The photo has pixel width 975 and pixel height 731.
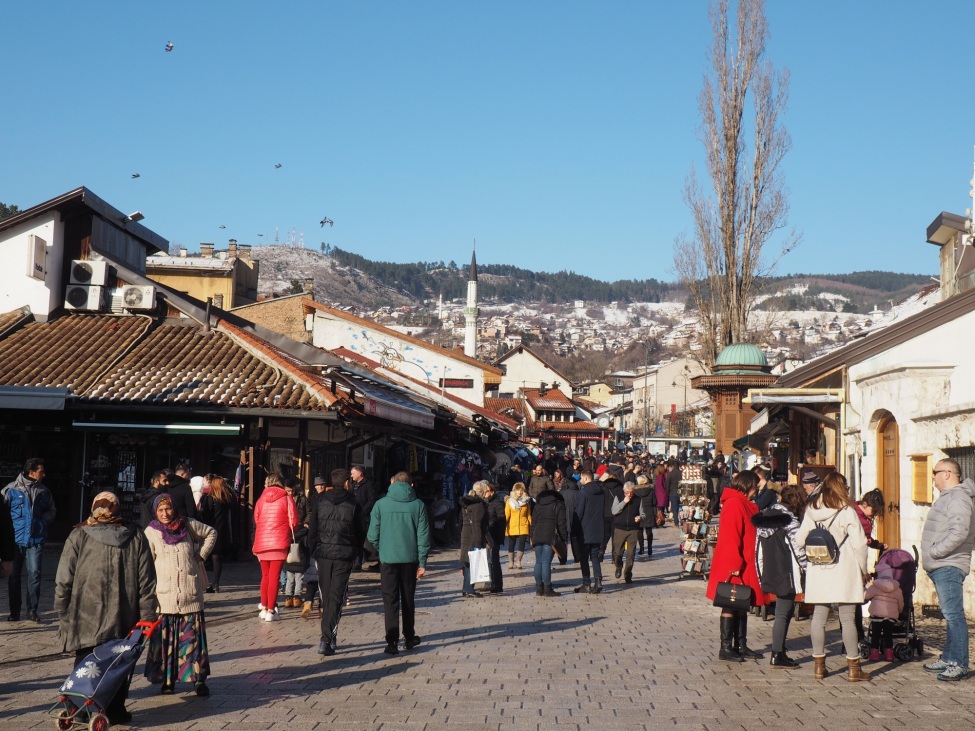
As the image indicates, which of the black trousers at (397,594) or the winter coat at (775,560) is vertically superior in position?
the winter coat at (775,560)

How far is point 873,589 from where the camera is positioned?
10.2 m

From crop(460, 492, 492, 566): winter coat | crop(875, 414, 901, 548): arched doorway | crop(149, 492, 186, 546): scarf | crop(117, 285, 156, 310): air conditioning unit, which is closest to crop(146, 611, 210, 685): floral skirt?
crop(149, 492, 186, 546): scarf

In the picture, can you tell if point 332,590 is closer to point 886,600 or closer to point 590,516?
point 886,600

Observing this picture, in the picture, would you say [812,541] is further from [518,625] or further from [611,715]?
[518,625]

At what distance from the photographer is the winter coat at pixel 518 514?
20.0 meters

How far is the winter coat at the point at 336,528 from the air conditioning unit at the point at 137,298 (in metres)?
13.0

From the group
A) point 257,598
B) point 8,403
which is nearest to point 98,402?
point 8,403

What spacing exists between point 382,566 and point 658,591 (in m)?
6.93

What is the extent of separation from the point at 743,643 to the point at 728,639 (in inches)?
11.0

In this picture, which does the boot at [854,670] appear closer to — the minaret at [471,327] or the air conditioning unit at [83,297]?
the air conditioning unit at [83,297]

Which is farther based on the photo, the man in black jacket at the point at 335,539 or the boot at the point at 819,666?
the man in black jacket at the point at 335,539

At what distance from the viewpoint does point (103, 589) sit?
24.9 ft

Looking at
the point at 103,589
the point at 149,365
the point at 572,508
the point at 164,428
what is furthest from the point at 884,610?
the point at 149,365

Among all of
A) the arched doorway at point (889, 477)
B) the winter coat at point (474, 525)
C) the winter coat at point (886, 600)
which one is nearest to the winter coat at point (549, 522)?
the winter coat at point (474, 525)
